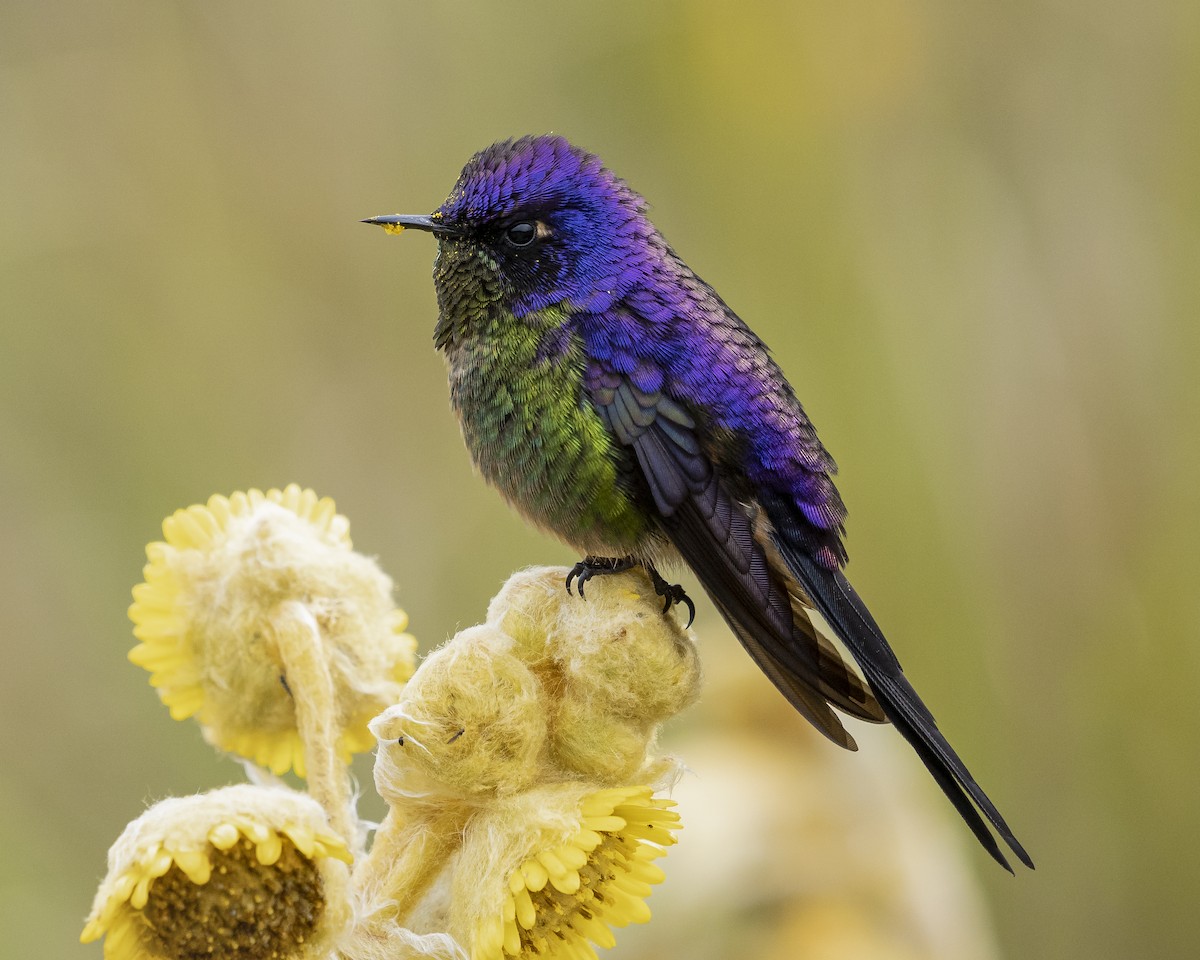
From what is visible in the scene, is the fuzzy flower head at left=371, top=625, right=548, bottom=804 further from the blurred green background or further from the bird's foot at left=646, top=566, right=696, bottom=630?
the blurred green background

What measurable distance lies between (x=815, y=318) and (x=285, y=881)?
330cm

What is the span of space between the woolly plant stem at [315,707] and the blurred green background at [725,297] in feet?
7.38

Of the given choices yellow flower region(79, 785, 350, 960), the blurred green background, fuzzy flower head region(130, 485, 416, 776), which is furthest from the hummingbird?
the blurred green background

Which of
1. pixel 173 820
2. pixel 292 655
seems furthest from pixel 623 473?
pixel 173 820

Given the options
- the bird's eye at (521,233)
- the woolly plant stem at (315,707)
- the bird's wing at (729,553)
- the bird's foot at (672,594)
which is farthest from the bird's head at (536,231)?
the woolly plant stem at (315,707)

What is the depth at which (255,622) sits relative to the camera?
1736 millimetres

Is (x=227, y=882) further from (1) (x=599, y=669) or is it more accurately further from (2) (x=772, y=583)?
(2) (x=772, y=583)

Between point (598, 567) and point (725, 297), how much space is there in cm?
222

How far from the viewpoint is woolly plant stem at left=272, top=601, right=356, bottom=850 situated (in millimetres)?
1489

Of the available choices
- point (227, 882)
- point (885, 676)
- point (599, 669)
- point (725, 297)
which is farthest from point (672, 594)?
point (725, 297)

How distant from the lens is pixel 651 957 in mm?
2695

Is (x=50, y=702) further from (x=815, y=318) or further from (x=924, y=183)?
(x=924, y=183)

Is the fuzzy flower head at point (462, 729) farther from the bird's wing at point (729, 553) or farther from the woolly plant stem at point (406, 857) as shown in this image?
the bird's wing at point (729, 553)

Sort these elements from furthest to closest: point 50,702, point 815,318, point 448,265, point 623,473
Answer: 1. point 815,318
2. point 50,702
3. point 448,265
4. point 623,473
